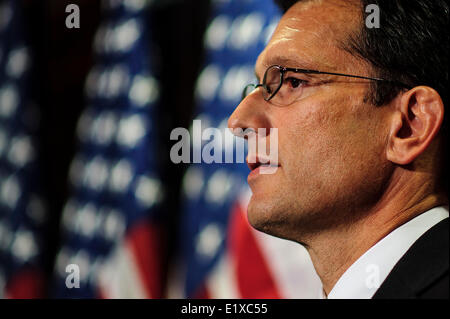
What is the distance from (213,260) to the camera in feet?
7.66

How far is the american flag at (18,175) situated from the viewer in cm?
330

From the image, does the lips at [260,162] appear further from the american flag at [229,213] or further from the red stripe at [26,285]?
the red stripe at [26,285]

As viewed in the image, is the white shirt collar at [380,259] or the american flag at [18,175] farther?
the american flag at [18,175]

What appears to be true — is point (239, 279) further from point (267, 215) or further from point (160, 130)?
point (160, 130)

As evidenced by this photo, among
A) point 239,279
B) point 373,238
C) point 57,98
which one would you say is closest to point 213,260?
point 239,279

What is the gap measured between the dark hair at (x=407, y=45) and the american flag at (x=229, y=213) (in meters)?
0.87

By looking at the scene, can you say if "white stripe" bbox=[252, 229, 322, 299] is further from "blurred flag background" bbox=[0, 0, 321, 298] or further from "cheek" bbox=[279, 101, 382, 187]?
"cheek" bbox=[279, 101, 382, 187]

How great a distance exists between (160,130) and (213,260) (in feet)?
2.99

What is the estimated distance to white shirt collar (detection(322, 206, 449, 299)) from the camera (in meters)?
1.24

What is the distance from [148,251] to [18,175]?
130cm

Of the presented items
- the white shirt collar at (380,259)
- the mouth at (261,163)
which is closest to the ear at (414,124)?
the white shirt collar at (380,259)

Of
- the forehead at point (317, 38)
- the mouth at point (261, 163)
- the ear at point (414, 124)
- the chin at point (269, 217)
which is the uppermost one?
the forehead at point (317, 38)

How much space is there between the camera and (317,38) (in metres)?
1.35

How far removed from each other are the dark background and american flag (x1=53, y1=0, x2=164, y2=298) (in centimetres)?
16
